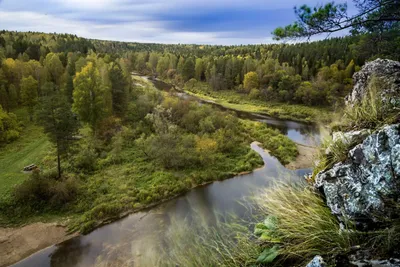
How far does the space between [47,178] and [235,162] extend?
14.8m

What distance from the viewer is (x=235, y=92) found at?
57.9 meters

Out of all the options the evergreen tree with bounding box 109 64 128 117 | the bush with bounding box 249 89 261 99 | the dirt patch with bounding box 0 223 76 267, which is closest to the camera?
the dirt patch with bounding box 0 223 76 267

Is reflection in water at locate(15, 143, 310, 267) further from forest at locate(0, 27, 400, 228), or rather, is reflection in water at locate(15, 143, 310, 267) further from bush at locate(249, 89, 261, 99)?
bush at locate(249, 89, 261, 99)

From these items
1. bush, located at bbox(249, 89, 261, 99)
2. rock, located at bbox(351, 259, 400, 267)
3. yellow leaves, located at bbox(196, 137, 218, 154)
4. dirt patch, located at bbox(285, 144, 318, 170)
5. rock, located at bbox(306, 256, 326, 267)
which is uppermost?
rock, located at bbox(351, 259, 400, 267)

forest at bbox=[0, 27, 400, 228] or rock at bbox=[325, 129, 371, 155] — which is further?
forest at bbox=[0, 27, 400, 228]

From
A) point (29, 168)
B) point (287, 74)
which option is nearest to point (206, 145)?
point (29, 168)

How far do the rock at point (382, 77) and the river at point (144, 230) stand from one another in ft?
17.6

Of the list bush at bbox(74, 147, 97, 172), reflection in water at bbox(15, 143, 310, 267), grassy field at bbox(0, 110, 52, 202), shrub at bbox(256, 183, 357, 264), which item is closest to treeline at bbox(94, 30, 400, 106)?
reflection in water at bbox(15, 143, 310, 267)

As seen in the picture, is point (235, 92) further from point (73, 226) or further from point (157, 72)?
point (73, 226)

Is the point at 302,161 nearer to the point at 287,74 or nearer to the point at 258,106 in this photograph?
the point at 258,106

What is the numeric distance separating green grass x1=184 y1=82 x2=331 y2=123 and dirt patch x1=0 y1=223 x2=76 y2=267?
31.3 metres

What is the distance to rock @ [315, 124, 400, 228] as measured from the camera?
113 inches

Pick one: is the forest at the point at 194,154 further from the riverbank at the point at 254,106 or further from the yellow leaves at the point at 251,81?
the yellow leaves at the point at 251,81

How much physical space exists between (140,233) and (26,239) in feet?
19.7
